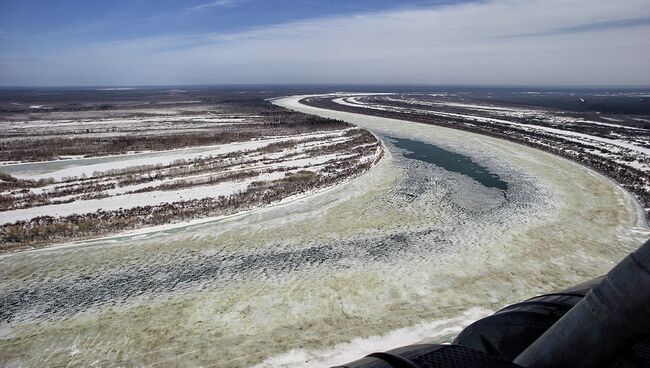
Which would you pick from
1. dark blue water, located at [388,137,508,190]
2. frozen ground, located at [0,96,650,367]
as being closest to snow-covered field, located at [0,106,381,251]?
frozen ground, located at [0,96,650,367]

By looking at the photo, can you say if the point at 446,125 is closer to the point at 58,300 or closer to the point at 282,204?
the point at 282,204

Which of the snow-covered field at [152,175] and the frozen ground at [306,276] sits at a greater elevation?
the snow-covered field at [152,175]

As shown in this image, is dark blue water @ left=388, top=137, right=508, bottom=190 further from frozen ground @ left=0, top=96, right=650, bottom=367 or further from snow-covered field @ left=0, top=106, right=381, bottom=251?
snow-covered field @ left=0, top=106, right=381, bottom=251

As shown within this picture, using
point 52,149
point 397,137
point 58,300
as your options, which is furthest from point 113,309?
point 397,137

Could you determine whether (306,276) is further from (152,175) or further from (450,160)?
(450,160)

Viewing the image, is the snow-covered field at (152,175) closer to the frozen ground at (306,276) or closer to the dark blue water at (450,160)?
the frozen ground at (306,276)

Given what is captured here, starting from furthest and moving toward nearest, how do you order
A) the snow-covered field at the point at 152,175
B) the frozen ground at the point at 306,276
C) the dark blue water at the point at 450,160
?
the dark blue water at the point at 450,160, the snow-covered field at the point at 152,175, the frozen ground at the point at 306,276

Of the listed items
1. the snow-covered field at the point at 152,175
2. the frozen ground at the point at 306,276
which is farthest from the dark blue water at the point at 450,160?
the snow-covered field at the point at 152,175
